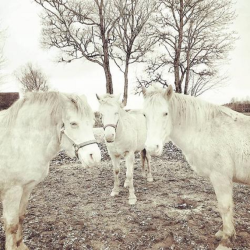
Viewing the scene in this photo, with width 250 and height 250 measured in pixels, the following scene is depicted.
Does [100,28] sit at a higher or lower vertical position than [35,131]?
higher

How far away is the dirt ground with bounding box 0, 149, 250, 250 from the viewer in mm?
3426

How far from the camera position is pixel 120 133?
16.4 ft

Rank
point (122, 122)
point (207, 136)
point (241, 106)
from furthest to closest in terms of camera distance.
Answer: point (241, 106)
point (122, 122)
point (207, 136)

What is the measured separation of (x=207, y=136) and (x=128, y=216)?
1.98m

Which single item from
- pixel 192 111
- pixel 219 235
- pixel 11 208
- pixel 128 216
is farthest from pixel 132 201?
pixel 11 208

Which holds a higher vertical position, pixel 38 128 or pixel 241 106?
pixel 38 128

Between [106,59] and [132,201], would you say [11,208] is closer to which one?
[132,201]

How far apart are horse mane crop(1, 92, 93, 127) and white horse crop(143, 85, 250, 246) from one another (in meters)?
0.82

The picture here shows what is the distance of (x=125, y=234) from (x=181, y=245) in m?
0.82

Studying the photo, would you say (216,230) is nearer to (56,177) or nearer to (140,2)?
(56,177)

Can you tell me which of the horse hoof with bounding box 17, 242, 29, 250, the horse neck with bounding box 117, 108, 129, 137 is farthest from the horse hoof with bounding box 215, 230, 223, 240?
the horse hoof with bounding box 17, 242, 29, 250

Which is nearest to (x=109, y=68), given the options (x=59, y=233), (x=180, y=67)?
(x=180, y=67)

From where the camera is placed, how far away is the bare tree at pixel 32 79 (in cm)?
A: 3412

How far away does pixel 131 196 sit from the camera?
16.2 ft
